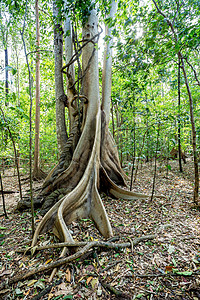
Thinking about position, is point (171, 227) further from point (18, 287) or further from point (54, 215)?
point (18, 287)

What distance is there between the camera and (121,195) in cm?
328

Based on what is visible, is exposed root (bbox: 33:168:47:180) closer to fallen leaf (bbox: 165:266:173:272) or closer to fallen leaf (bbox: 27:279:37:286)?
fallen leaf (bbox: 27:279:37:286)

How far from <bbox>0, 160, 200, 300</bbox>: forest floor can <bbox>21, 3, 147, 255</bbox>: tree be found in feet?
0.71

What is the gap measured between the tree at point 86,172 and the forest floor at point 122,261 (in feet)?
0.71

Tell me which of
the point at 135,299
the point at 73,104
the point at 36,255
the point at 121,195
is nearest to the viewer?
the point at 135,299

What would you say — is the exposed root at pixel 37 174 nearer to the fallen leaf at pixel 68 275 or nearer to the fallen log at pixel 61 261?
the fallen log at pixel 61 261

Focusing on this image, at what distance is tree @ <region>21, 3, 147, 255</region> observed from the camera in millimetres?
2336

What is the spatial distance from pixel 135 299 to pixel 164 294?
0.27 m

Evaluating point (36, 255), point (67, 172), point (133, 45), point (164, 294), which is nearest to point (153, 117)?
point (133, 45)

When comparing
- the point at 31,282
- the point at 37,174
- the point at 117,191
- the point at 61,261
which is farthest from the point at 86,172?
the point at 37,174

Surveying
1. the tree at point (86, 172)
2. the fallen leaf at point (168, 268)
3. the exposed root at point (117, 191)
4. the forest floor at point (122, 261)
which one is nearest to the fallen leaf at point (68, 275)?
the forest floor at point (122, 261)

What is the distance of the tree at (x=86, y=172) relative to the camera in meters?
2.34

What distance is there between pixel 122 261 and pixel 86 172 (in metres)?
1.59

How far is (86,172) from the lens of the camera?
296 cm
